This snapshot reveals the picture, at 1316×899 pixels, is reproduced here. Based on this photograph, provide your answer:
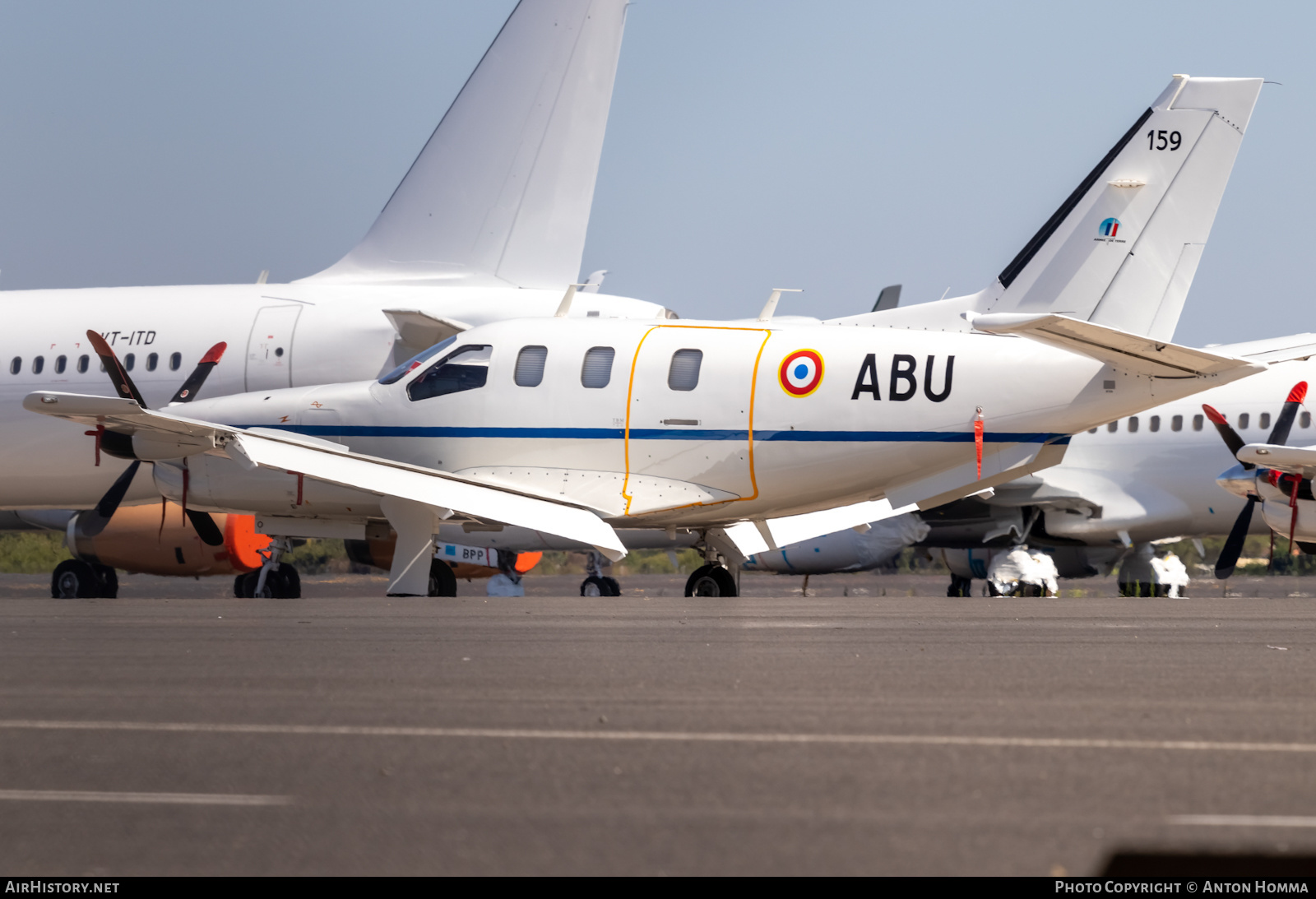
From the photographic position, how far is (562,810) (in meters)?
4.33

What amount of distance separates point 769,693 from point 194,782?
9.66 ft

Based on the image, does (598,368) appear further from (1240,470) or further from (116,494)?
(1240,470)

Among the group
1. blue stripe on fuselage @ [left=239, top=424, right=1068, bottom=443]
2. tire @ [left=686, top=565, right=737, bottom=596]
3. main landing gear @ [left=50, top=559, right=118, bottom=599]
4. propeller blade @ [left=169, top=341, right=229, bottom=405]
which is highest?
propeller blade @ [left=169, top=341, right=229, bottom=405]

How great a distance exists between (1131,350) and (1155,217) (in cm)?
445

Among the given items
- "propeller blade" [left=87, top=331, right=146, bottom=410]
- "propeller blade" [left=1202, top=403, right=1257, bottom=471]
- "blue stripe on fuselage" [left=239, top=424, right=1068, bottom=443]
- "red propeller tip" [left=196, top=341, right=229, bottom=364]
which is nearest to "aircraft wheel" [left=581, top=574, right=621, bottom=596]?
"red propeller tip" [left=196, top=341, right=229, bottom=364]

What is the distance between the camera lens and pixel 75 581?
22.9m

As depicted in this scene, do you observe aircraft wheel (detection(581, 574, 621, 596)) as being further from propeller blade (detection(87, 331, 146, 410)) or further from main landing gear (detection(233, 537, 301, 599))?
propeller blade (detection(87, 331, 146, 410))

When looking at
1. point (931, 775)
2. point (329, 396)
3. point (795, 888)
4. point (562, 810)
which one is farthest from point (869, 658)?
point (329, 396)

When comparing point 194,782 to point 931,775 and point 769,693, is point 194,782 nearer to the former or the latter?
point 931,775

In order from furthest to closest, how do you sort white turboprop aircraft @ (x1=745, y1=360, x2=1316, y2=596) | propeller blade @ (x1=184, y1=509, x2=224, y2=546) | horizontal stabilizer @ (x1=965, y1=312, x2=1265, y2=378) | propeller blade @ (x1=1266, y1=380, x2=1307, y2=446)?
1. white turboprop aircraft @ (x1=745, y1=360, x2=1316, y2=596)
2. propeller blade @ (x1=1266, y1=380, x2=1307, y2=446)
3. propeller blade @ (x1=184, y1=509, x2=224, y2=546)
4. horizontal stabilizer @ (x1=965, y1=312, x2=1265, y2=378)

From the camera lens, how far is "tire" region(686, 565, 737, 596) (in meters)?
17.3

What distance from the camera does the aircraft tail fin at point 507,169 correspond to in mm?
22922

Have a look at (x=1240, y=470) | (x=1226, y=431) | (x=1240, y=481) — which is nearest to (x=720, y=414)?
(x=1240, y=481)

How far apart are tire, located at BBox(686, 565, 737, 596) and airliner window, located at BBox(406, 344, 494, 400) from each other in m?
3.55
